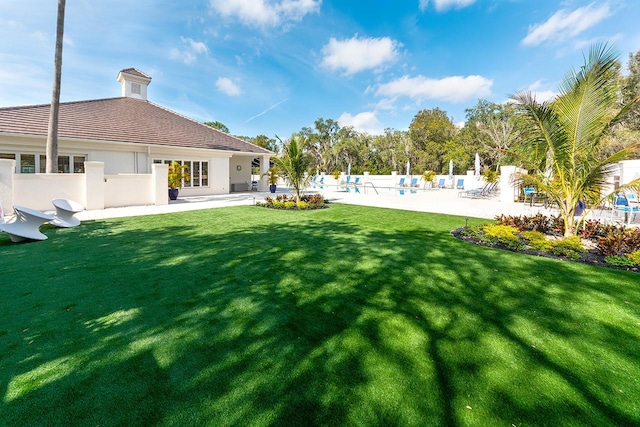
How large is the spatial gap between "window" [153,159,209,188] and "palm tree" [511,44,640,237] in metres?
18.5

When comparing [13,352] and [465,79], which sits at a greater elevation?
[465,79]

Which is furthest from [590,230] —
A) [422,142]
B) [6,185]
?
[422,142]

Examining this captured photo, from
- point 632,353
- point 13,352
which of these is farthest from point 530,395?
point 13,352

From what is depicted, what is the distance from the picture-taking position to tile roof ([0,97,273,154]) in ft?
47.8

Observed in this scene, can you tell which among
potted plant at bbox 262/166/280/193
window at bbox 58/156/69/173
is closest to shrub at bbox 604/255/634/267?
potted plant at bbox 262/166/280/193

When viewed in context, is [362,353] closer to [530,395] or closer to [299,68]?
→ [530,395]

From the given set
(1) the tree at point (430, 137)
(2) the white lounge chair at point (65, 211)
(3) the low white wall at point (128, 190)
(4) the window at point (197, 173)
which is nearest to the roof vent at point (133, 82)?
(4) the window at point (197, 173)

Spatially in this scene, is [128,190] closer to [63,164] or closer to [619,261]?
[63,164]

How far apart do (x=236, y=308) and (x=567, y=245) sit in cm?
700

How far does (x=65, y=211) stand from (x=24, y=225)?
1.89 metres

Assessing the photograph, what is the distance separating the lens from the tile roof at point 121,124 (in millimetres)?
14578

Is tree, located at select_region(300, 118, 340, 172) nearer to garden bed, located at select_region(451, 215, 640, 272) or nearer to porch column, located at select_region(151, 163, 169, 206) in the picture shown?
porch column, located at select_region(151, 163, 169, 206)

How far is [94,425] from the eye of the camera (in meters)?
2.01

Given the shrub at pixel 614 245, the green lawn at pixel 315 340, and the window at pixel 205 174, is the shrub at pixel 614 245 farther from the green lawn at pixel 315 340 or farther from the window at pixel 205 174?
the window at pixel 205 174
